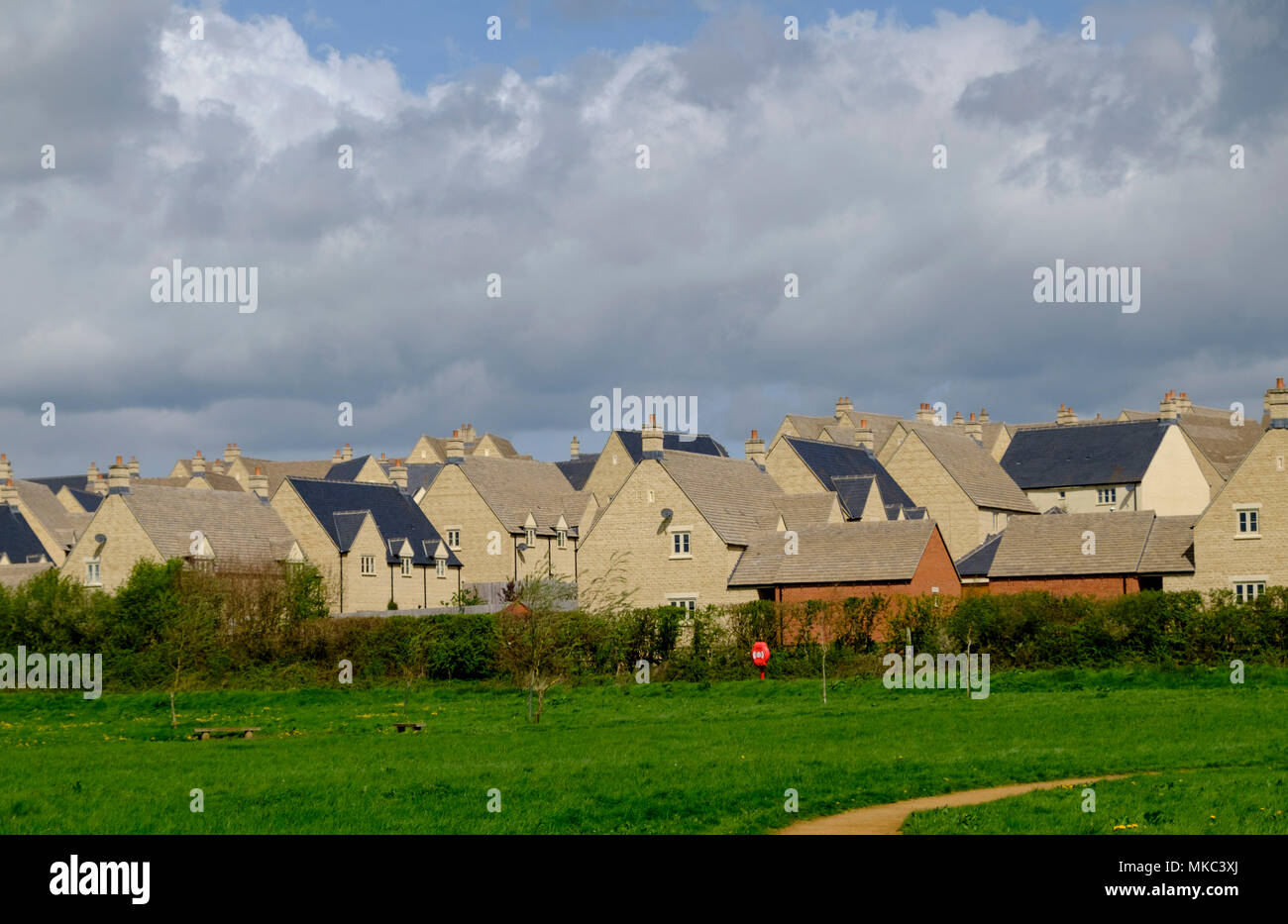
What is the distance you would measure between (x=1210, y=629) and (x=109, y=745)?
30.3m

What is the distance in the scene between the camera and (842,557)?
55875 mm

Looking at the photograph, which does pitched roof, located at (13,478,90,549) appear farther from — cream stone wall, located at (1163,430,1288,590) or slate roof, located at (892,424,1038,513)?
cream stone wall, located at (1163,430,1288,590)

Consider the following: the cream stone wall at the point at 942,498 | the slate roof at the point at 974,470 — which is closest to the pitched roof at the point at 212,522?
the cream stone wall at the point at 942,498

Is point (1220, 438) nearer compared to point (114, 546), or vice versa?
point (114, 546)

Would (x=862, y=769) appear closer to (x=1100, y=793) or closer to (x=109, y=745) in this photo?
(x=1100, y=793)

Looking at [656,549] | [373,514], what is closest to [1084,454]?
[656,549]

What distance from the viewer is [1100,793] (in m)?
19.3

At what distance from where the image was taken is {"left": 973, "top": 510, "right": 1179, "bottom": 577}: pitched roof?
188 ft

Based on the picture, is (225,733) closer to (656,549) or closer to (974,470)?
(656,549)

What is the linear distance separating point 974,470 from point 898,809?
6097cm

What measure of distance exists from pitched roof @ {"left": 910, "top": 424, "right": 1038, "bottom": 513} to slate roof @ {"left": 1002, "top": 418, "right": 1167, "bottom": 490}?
3.57 meters

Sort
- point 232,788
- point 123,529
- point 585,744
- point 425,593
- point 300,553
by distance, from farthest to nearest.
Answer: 1. point 425,593
2. point 300,553
3. point 123,529
4. point 585,744
5. point 232,788
